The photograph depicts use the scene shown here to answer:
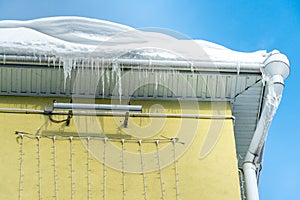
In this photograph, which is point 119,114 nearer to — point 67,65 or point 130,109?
point 130,109

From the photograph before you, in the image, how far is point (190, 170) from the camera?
10.3 metres

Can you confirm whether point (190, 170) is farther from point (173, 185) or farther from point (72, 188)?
point (72, 188)

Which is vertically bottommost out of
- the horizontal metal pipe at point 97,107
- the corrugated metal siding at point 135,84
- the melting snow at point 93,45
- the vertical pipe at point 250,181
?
the vertical pipe at point 250,181

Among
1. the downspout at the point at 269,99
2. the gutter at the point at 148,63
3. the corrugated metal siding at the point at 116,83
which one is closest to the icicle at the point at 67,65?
the gutter at the point at 148,63

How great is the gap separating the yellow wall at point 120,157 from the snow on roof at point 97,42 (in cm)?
68

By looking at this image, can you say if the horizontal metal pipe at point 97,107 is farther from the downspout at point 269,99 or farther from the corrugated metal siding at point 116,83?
the downspout at point 269,99

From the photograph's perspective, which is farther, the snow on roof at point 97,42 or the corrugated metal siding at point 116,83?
the corrugated metal siding at point 116,83

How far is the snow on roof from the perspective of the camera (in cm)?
1084

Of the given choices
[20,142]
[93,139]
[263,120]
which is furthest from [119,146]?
[263,120]

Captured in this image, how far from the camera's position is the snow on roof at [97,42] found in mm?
10844

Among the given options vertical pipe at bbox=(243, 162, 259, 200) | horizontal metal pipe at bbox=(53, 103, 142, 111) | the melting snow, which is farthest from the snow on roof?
vertical pipe at bbox=(243, 162, 259, 200)

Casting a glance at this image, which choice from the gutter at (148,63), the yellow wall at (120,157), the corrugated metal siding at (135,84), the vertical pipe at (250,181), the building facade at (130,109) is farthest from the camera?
the corrugated metal siding at (135,84)

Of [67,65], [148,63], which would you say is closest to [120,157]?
[148,63]

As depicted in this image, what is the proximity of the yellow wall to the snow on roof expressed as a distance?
68 cm
